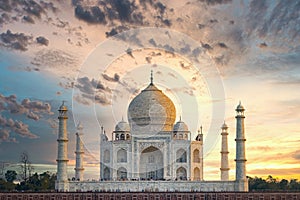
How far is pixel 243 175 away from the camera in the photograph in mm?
44531

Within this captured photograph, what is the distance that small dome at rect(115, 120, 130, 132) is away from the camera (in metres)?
50.6

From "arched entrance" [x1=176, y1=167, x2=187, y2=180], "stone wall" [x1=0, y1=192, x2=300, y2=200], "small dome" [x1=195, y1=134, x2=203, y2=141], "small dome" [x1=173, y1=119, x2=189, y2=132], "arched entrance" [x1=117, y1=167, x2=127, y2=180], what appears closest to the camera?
"stone wall" [x1=0, y1=192, x2=300, y2=200]

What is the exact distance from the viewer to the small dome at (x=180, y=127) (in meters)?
49.7

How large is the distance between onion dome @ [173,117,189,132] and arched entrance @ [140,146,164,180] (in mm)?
2352

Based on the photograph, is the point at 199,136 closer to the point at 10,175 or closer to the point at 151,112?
the point at 151,112

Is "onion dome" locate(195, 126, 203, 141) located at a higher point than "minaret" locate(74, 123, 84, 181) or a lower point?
higher

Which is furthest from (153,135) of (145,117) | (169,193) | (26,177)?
(26,177)

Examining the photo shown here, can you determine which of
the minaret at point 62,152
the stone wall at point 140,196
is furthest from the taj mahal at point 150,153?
the stone wall at point 140,196

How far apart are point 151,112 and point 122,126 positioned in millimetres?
2731

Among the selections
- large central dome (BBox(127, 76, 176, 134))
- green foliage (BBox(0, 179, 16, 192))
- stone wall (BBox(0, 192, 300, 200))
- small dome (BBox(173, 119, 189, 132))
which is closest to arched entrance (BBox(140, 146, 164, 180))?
large central dome (BBox(127, 76, 176, 134))

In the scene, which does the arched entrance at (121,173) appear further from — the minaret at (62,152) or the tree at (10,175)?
the tree at (10,175)

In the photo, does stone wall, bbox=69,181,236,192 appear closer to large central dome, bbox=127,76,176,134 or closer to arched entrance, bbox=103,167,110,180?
arched entrance, bbox=103,167,110,180

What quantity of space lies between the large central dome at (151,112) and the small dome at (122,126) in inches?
19.9

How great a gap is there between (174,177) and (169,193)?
25.1 ft
